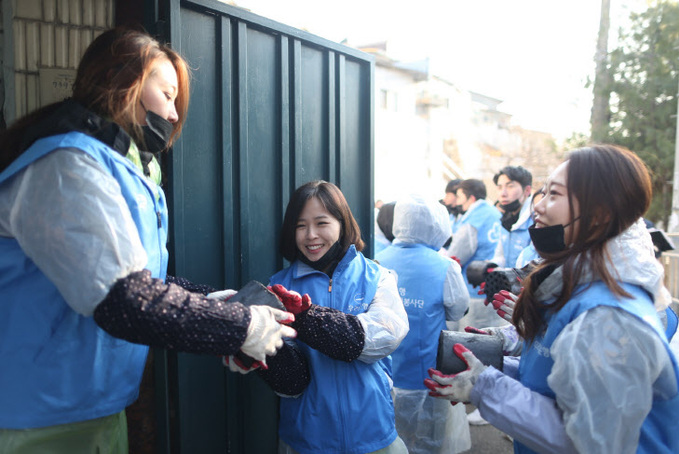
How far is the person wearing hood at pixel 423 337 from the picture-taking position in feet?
11.7

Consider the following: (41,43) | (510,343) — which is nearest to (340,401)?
(510,343)

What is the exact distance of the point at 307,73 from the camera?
9.53ft

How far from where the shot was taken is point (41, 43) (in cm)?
255

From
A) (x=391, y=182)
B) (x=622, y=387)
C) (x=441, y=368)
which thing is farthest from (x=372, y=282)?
(x=391, y=182)

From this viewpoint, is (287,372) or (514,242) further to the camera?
(514,242)

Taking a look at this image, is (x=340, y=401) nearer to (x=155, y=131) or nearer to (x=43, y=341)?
(x=43, y=341)

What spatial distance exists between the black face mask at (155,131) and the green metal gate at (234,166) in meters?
0.46

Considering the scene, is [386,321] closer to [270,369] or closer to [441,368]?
[441,368]

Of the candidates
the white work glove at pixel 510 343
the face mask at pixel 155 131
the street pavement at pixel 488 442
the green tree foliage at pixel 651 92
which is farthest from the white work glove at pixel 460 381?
the green tree foliage at pixel 651 92

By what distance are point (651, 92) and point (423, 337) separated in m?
10.9

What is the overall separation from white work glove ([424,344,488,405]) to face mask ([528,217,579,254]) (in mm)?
488

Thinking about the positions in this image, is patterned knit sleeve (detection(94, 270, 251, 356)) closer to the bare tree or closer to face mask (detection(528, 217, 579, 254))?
face mask (detection(528, 217, 579, 254))

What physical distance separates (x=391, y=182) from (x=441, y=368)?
19488mm

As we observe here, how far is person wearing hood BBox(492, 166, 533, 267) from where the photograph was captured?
16.5 ft
